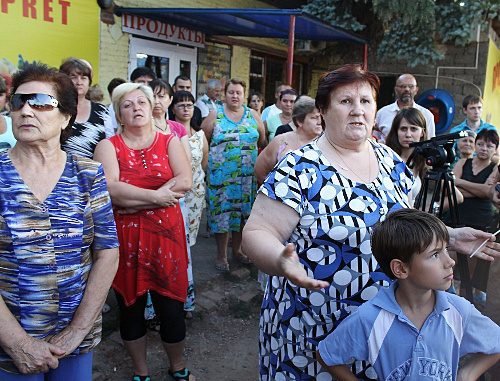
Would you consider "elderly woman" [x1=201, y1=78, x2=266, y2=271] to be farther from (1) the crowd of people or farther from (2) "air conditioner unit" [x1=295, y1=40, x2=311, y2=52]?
(2) "air conditioner unit" [x1=295, y1=40, x2=311, y2=52]

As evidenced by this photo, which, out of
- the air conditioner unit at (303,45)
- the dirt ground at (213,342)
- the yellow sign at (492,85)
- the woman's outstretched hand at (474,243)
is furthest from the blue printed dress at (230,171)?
the yellow sign at (492,85)

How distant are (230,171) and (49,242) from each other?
308cm

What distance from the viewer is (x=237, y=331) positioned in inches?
145

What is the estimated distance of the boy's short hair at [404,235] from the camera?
156cm

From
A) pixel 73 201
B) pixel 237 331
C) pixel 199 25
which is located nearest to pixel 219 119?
pixel 237 331

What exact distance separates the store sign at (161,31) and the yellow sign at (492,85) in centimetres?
697

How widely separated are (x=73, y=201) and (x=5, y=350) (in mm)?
632

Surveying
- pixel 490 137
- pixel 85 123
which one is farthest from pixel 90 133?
pixel 490 137

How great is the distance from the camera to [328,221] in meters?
1.64

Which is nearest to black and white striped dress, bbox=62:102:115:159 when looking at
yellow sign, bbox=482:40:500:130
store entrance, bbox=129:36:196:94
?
store entrance, bbox=129:36:196:94

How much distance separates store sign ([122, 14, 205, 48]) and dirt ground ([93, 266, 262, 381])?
5.44m

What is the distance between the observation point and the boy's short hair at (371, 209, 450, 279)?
1.56 m

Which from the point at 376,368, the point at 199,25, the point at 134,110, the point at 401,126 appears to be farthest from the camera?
the point at 199,25

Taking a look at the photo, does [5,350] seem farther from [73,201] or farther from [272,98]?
[272,98]
